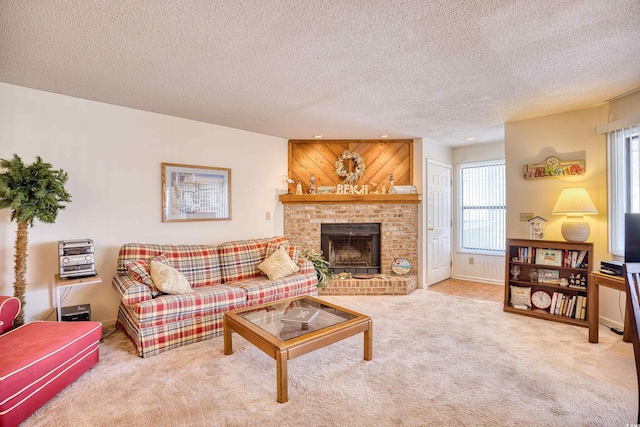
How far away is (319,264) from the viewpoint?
4.41 metres

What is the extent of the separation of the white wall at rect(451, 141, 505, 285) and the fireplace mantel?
1.31m

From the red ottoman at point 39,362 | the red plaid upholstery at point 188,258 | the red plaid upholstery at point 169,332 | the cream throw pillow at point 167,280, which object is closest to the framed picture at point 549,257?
the red plaid upholstery at point 169,332

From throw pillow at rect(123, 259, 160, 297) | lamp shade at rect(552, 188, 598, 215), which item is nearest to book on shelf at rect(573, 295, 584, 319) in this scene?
lamp shade at rect(552, 188, 598, 215)

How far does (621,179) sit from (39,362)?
202 inches

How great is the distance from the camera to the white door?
16.6 feet

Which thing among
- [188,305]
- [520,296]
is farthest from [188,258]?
[520,296]

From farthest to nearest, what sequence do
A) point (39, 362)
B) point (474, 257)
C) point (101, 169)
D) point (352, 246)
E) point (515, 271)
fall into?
point (474, 257) < point (352, 246) < point (515, 271) < point (101, 169) < point (39, 362)

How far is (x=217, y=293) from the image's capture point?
3.02 meters

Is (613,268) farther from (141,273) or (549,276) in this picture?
(141,273)

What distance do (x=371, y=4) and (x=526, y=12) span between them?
2.94ft

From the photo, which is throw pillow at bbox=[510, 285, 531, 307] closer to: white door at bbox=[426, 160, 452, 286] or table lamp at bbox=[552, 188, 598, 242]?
table lamp at bbox=[552, 188, 598, 242]

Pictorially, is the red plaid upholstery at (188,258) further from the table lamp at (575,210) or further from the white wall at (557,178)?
the table lamp at (575,210)

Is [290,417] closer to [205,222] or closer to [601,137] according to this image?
Result: [205,222]

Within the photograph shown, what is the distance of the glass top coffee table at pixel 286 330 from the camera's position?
201 centimetres
